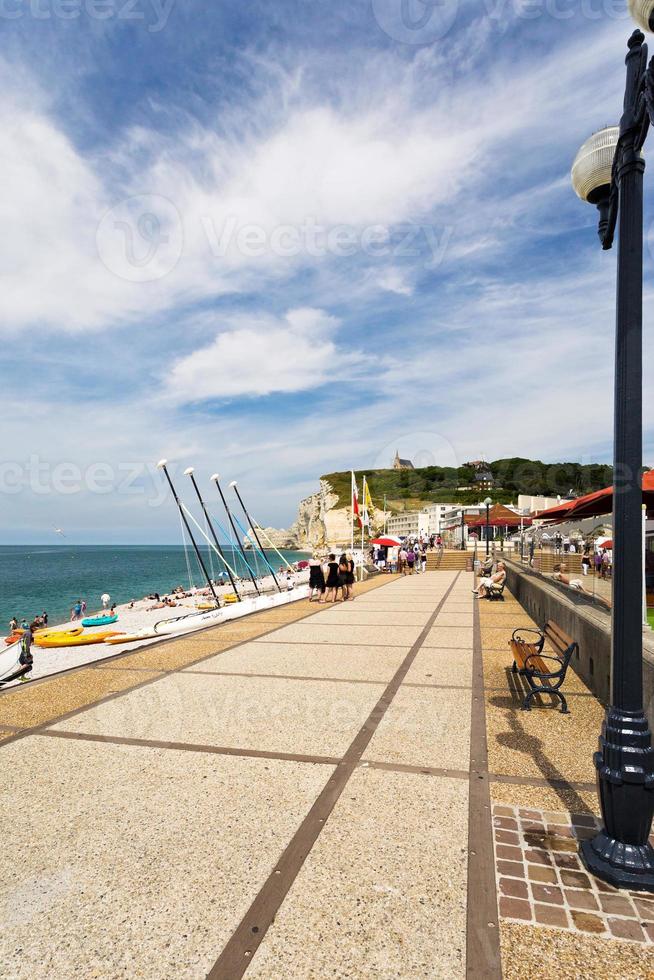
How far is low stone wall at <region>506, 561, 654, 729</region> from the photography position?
518 centimetres

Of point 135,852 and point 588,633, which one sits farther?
point 588,633

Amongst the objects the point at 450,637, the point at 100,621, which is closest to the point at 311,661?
the point at 450,637

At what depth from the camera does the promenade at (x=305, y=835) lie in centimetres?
275

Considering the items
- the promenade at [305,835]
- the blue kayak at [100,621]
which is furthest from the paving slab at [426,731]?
the blue kayak at [100,621]

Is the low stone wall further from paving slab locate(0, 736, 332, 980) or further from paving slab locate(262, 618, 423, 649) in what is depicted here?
paving slab locate(0, 736, 332, 980)

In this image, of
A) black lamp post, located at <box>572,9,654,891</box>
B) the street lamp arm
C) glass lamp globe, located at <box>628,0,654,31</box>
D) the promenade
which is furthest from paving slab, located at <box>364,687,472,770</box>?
glass lamp globe, located at <box>628,0,654,31</box>

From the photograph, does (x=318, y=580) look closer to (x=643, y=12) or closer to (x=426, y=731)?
(x=426, y=731)

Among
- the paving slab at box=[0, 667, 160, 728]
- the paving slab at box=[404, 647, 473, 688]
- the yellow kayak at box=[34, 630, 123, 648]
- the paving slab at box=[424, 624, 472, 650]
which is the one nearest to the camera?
the paving slab at box=[0, 667, 160, 728]

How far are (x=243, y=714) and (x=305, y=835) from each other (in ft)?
8.73

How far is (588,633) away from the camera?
24.4ft

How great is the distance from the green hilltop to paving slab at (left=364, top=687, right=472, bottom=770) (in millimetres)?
53252

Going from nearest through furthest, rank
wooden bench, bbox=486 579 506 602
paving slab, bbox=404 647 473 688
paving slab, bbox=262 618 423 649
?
paving slab, bbox=404 647 473 688 → paving slab, bbox=262 618 423 649 → wooden bench, bbox=486 579 506 602

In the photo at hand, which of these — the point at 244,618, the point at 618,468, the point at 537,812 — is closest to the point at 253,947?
the point at 537,812

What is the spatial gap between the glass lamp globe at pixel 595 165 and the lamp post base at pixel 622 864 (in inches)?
167
